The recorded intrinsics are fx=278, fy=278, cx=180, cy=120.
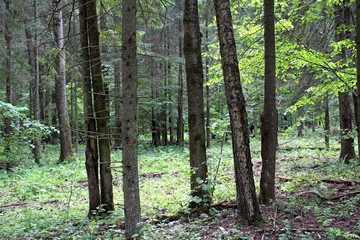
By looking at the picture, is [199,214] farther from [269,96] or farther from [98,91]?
[98,91]

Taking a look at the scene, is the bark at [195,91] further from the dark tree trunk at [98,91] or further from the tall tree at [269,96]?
the dark tree trunk at [98,91]

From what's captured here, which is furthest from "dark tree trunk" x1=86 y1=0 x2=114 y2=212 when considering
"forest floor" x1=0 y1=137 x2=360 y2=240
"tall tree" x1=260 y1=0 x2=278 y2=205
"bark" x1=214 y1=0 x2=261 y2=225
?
"tall tree" x1=260 y1=0 x2=278 y2=205

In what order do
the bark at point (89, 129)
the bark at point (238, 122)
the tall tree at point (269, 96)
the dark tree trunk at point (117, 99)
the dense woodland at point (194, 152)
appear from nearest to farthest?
1. the bark at point (238, 122)
2. the dense woodland at point (194, 152)
3. the dark tree trunk at point (117, 99)
4. the tall tree at point (269, 96)
5. the bark at point (89, 129)

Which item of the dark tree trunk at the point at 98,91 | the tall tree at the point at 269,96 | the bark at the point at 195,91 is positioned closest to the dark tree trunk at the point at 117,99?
the dark tree trunk at the point at 98,91

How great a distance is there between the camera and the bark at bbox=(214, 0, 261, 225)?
393 cm

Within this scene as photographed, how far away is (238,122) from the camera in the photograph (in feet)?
12.9

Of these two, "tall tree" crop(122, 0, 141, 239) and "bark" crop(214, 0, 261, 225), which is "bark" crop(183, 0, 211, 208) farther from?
"tall tree" crop(122, 0, 141, 239)

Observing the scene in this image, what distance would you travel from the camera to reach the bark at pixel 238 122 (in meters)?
3.93

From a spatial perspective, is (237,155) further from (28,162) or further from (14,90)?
(14,90)

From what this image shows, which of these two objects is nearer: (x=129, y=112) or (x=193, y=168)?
(x=129, y=112)

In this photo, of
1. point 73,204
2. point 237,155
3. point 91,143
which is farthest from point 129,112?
point 73,204

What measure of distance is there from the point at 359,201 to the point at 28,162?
48.6 ft

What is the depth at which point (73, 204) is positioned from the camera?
7.79 metres

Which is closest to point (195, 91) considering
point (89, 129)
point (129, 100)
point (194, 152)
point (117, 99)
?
point (194, 152)
